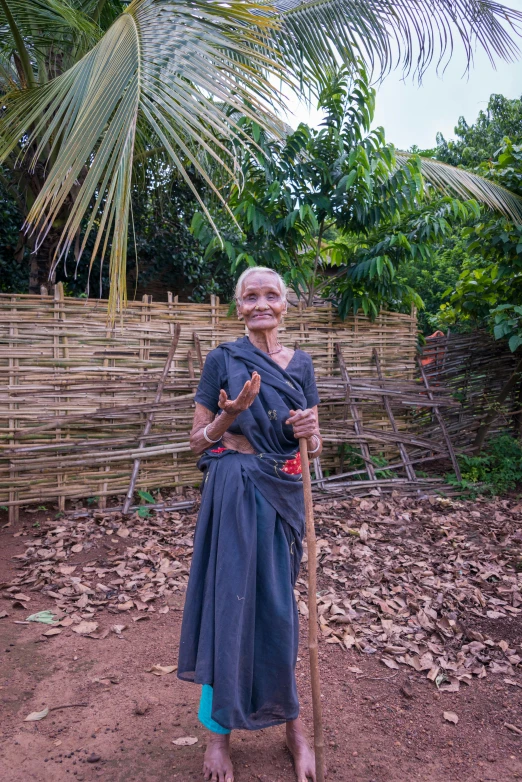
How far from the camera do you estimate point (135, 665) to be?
3086 millimetres

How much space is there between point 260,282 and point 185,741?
196 cm

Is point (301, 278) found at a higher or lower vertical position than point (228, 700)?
higher

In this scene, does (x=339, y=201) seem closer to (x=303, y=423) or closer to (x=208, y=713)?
(x=303, y=423)

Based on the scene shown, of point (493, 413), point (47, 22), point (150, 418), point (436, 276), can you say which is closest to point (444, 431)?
point (493, 413)

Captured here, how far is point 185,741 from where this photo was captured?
2.47m

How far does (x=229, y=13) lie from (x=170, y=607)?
3.43 metres

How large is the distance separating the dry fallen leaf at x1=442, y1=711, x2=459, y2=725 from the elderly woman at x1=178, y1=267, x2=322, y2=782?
78 centimetres

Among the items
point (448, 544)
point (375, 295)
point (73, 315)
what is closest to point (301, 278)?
point (375, 295)

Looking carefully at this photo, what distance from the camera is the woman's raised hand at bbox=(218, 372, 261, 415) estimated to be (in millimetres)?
1983

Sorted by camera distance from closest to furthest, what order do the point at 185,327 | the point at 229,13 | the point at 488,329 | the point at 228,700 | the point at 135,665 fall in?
the point at 228,700
the point at 229,13
the point at 135,665
the point at 185,327
the point at 488,329

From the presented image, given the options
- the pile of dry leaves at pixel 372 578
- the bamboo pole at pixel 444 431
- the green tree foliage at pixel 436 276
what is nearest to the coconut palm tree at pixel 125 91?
the pile of dry leaves at pixel 372 578

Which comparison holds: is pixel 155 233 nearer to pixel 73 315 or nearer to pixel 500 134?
pixel 73 315

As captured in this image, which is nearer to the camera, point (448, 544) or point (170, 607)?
point (170, 607)

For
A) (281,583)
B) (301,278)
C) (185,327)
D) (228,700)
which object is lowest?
(228,700)
